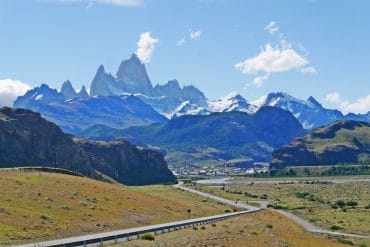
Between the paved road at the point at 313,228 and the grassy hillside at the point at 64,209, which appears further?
the paved road at the point at 313,228

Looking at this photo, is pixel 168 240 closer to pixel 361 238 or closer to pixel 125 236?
pixel 125 236

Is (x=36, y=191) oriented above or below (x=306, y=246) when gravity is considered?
above

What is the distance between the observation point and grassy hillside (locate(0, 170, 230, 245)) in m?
67.1

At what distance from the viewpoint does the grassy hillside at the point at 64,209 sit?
67.1m

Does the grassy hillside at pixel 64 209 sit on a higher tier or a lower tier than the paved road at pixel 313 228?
higher

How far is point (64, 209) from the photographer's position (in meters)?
83.8

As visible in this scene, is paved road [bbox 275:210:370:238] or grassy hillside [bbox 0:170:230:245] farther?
paved road [bbox 275:210:370:238]

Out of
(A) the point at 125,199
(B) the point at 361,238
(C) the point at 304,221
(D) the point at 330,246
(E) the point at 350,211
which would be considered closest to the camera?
(D) the point at 330,246

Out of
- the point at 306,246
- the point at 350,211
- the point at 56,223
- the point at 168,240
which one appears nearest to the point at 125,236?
the point at 168,240

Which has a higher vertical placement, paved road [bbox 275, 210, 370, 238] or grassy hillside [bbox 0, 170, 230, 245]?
grassy hillside [bbox 0, 170, 230, 245]

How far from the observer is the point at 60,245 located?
45.8m

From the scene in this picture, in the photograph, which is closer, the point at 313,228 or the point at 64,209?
the point at 64,209

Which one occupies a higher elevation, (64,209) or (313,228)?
(64,209)

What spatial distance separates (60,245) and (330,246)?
42092 mm
